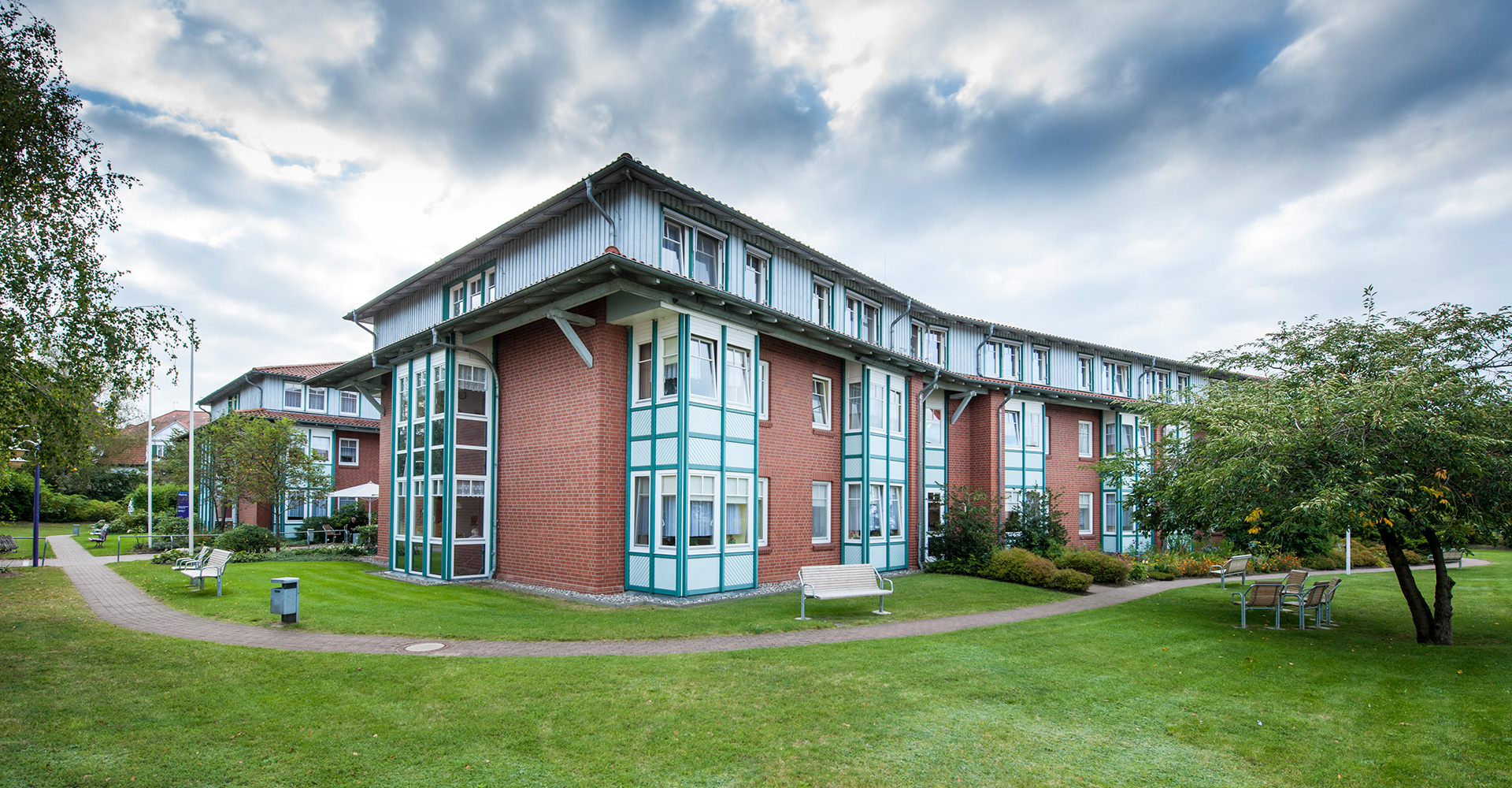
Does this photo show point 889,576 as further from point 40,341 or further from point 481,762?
point 40,341

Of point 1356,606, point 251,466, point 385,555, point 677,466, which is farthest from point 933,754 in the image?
point 251,466

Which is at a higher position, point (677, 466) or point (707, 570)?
point (677, 466)

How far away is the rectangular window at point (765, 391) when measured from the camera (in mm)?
16922

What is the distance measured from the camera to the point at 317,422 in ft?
112

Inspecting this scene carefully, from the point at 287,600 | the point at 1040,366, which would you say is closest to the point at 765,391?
the point at 287,600

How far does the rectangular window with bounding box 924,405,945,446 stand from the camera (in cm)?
2292

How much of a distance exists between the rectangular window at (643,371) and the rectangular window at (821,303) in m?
5.91

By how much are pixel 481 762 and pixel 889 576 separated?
14.8 meters

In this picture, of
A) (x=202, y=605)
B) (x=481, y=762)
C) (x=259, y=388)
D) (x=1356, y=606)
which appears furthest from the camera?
(x=259, y=388)

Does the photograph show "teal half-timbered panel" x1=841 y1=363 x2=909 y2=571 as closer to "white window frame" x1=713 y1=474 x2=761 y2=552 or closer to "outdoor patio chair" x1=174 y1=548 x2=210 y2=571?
"white window frame" x1=713 y1=474 x2=761 y2=552

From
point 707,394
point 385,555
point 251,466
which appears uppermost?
point 707,394

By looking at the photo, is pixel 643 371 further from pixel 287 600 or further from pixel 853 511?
pixel 853 511

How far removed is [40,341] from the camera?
970 cm

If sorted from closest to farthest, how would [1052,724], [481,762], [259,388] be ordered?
[481,762] < [1052,724] < [259,388]
